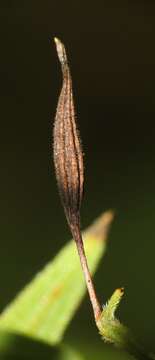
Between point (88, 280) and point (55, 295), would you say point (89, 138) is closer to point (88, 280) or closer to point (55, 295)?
point (55, 295)

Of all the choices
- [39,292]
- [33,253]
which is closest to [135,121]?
[33,253]

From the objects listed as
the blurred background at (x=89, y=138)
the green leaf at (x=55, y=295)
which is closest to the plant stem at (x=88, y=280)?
the green leaf at (x=55, y=295)

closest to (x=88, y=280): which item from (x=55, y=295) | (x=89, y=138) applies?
(x=55, y=295)

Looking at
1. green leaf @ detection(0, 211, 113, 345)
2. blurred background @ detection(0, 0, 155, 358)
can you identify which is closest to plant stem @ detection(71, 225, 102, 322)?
green leaf @ detection(0, 211, 113, 345)

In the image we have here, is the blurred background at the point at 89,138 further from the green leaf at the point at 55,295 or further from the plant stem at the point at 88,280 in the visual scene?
the plant stem at the point at 88,280

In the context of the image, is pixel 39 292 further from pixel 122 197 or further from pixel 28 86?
pixel 28 86

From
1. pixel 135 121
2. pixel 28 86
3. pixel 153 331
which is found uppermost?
pixel 28 86
